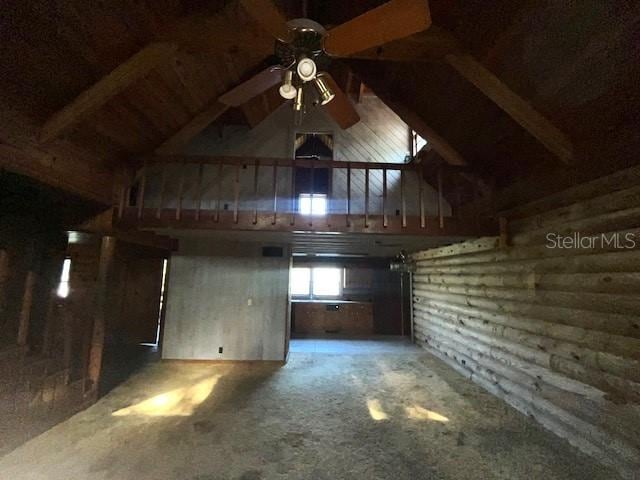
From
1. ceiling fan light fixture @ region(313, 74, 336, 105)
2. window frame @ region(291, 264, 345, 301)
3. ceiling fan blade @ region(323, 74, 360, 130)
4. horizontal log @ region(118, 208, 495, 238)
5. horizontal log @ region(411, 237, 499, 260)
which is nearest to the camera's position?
ceiling fan light fixture @ region(313, 74, 336, 105)

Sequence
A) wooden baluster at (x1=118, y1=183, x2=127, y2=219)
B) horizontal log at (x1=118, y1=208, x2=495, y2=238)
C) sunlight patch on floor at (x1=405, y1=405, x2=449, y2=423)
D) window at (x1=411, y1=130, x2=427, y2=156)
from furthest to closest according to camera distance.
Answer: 1. window at (x1=411, y1=130, x2=427, y2=156)
2. wooden baluster at (x1=118, y1=183, x2=127, y2=219)
3. horizontal log at (x1=118, y1=208, x2=495, y2=238)
4. sunlight patch on floor at (x1=405, y1=405, x2=449, y2=423)

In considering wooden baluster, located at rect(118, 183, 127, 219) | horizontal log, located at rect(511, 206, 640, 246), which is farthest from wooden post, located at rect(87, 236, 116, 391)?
horizontal log, located at rect(511, 206, 640, 246)

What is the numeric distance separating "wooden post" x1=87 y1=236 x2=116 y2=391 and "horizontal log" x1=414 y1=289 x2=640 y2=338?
5.59 metres

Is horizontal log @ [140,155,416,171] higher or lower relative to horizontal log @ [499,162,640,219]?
higher

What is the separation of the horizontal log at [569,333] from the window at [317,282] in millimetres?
5072

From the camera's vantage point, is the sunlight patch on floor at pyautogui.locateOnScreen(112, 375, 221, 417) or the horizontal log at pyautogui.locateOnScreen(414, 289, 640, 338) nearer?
the horizontal log at pyautogui.locateOnScreen(414, 289, 640, 338)

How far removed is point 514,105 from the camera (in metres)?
3.12

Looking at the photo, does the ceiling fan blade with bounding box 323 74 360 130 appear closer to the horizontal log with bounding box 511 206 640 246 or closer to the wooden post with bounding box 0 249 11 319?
the horizontal log with bounding box 511 206 640 246

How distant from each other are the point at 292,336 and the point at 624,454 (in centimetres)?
703

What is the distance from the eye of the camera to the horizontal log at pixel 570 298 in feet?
8.57

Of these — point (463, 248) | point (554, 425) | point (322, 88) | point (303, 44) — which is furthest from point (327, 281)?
point (303, 44)

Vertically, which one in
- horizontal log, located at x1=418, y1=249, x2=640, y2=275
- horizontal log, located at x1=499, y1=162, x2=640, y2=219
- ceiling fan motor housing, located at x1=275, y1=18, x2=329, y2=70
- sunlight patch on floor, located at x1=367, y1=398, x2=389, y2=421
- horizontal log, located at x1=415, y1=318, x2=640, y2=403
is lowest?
sunlight patch on floor, located at x1=367, y1=398, x2=389, y2=421

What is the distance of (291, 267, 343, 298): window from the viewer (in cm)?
973

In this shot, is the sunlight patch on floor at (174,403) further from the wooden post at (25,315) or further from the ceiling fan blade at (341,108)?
the ceiling fan blade at (341,108)
